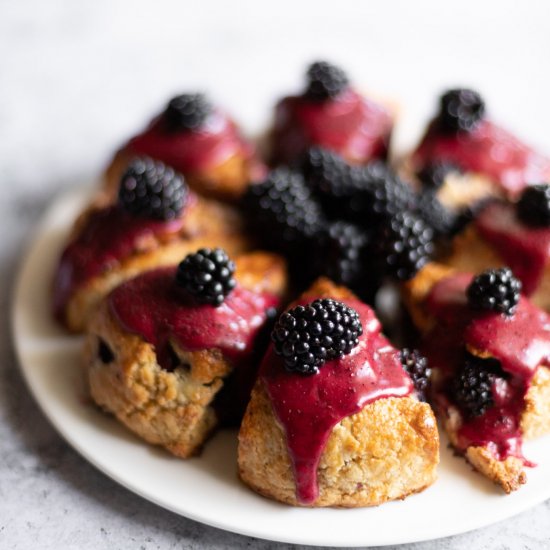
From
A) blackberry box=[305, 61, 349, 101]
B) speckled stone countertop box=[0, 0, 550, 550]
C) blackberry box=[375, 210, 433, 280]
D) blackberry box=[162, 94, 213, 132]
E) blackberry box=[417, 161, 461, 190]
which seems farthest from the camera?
speckled stone countertop box=[0, 0, 550, 550]

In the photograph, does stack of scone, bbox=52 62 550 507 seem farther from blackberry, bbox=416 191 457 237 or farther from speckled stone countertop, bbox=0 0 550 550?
speckled stone countertop, bbox=0 0 550 550

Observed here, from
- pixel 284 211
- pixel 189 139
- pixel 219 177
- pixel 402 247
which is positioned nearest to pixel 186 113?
pixel 189 139

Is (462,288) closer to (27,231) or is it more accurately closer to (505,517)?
(505,517)

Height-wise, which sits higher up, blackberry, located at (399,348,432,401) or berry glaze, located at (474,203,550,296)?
berry glaze, located at (474,203,550,296)

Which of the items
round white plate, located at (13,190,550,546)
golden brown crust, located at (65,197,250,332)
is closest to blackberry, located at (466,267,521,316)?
round white plate, located at (13,190,550,546)

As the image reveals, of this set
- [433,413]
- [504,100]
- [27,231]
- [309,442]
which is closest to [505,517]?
[433,413]

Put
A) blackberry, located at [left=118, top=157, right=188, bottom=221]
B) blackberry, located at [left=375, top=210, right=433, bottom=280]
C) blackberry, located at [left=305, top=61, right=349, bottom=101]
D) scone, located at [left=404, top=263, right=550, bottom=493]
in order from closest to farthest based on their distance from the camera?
scone, located at [left=404, top=263, right=550, bottom=493] < blackberry, located at [left=375, top=210, right=433, bottom=280] < blackberry, located at [left=118, top=157, right=188, bottom=221] < blackberry, located at [left=305, top=61, right=349, bottom=101]
